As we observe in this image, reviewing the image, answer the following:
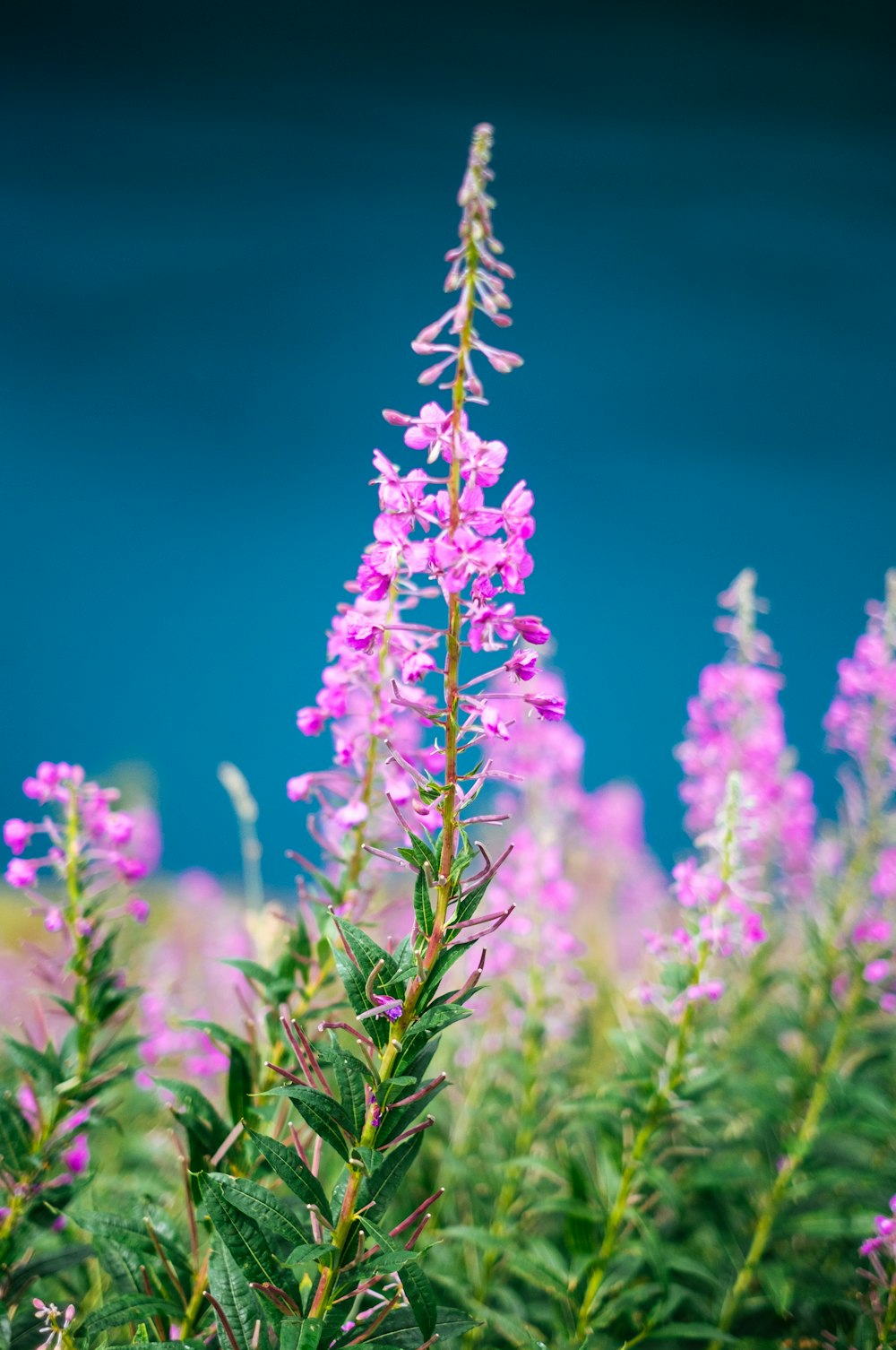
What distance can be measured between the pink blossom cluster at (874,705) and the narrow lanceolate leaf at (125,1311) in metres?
2.95

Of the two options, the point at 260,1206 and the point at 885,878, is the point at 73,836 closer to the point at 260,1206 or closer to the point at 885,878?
the point at 260,1206

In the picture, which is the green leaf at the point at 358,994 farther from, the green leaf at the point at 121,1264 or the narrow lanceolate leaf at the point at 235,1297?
the green leaf at the point at 121,1264

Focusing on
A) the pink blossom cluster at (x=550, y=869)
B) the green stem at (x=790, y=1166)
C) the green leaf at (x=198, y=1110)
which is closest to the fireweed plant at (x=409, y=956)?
the green leaf at (x=198, y=1110)

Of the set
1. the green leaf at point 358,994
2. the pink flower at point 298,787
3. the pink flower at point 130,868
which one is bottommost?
the green leaf at point 358,994

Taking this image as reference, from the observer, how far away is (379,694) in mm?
1903

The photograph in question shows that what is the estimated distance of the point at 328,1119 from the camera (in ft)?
4.45

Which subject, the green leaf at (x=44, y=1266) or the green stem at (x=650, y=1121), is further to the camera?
the green stem at (x=650, y=1121)

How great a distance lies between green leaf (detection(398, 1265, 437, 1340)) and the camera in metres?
1.28

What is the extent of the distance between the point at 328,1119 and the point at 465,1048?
8.76 ft

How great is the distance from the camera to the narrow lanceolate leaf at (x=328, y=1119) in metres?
1.31

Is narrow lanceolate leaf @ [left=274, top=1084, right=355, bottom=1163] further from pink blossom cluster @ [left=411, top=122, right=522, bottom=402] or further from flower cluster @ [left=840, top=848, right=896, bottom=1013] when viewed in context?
flower cluster @ [left=840, top=848, right=896, bottom=1013]

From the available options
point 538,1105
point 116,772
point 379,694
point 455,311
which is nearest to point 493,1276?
point 538,1105

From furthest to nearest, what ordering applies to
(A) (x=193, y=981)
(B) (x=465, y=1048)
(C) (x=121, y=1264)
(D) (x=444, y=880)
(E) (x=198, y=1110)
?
(A) (x=193, y=981), (B) (x=465, y=1048), (E) (x=198, y=1110), (C) (x=121, y=1264), (D) (x=444, y=880)

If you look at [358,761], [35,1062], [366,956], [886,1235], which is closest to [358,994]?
[366,956]
